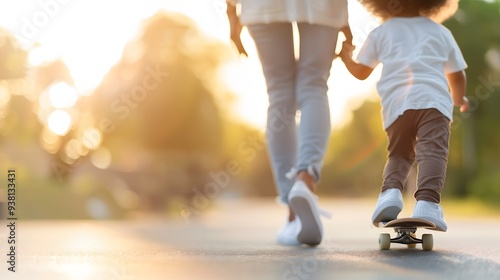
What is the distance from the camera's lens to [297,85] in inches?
153

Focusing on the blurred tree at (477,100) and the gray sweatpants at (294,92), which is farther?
the blurred tree at (477,100)

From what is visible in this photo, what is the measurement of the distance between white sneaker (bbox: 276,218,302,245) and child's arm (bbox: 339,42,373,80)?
739mm

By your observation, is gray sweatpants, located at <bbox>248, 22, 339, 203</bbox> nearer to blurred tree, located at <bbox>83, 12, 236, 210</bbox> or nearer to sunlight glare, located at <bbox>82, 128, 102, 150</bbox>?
blurred tree, located at <bbox>83, 12, 236, 210</bbox>

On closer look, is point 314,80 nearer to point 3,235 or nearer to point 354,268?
point 354,268

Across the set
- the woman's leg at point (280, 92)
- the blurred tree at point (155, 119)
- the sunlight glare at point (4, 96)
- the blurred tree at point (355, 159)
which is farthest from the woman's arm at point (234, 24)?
the blurred tree at point (355, 159)

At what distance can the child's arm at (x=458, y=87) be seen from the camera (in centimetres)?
360

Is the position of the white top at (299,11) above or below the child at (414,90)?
above

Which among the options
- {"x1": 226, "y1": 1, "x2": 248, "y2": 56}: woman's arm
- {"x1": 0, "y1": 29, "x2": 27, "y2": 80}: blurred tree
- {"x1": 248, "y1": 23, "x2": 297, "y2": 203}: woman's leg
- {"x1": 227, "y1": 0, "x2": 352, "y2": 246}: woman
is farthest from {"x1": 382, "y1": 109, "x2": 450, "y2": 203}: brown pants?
{"x1": 0, "y1": 29, "x2": 27, "y2": 80}: blurred tree

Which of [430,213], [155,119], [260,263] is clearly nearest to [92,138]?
[155,119]

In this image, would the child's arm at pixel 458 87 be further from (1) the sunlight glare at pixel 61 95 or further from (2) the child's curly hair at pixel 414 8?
(1) the sunlight glare at pixel 61 95

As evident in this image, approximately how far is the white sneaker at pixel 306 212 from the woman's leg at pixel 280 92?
0.40 meters

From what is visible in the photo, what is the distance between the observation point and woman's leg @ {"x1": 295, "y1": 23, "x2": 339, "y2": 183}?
3.71 m

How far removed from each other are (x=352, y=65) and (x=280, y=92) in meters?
0.41

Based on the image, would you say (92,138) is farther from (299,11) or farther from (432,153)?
(432,153)
